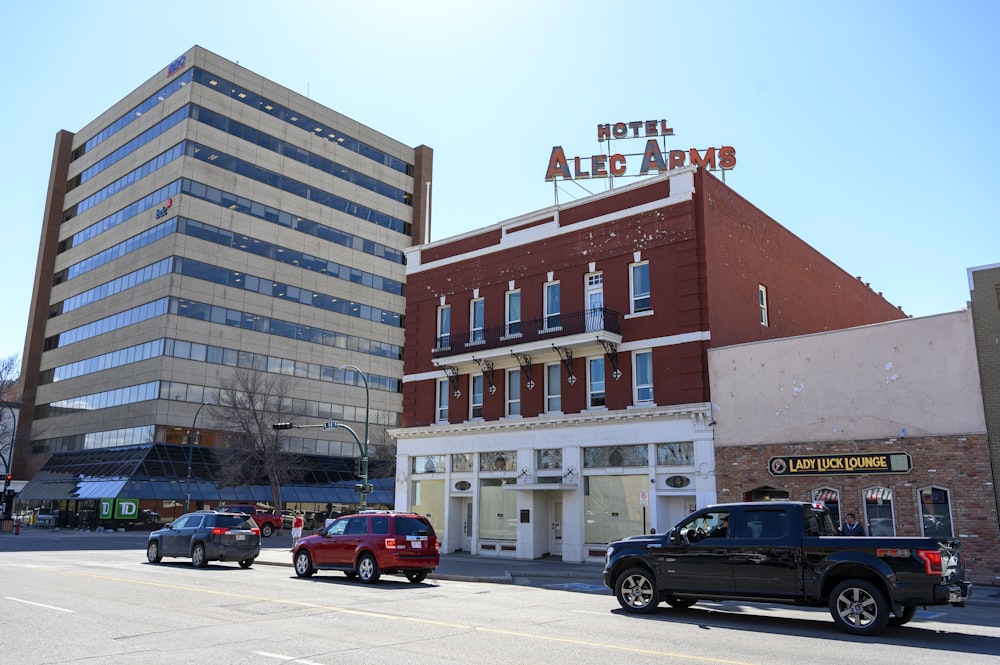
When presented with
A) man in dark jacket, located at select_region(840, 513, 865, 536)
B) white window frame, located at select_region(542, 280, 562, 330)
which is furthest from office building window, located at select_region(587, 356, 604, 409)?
man in dark jacket, located at select_region(840, 513, 865, 536)

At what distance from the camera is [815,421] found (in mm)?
23953

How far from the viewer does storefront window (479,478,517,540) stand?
31094 millimetres

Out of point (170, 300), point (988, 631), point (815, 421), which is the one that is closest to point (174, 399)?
point (170, 300)

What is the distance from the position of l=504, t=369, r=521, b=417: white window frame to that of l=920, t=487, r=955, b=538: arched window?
15.0 metres

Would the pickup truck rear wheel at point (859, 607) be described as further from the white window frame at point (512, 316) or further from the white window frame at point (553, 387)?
the white window frame at point (512, 316)

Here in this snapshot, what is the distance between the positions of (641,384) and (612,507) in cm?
456

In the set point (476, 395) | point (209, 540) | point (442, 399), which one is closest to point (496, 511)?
point (476, 395)

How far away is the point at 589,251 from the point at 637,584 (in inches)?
724

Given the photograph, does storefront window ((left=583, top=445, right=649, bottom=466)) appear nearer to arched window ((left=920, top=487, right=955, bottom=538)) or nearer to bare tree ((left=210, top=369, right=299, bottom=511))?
arched window ((left=920, top=487, right=955, bottom=538))

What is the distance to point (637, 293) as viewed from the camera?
29.0m

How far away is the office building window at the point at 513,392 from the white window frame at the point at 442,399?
10.8 ft

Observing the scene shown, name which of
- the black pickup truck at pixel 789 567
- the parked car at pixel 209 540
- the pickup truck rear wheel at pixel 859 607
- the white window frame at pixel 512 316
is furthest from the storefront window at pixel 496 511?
the pickup truck rear wheel at pixel 859 607

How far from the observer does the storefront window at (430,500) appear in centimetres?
3397

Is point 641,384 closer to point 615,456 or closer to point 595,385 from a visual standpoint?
point 595,385
